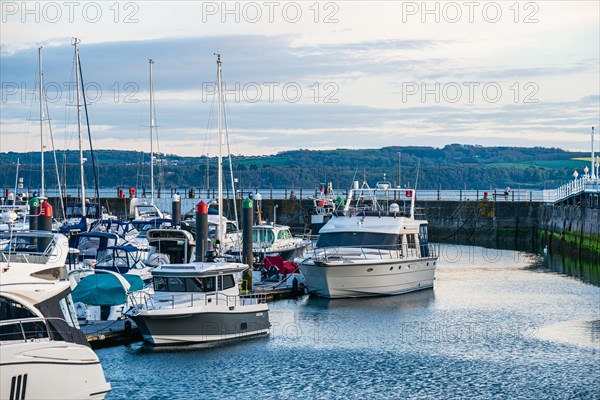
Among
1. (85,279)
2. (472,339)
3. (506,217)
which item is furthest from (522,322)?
(506,217)

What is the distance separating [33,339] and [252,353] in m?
10.5

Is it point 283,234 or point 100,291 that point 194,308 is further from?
point 283,234

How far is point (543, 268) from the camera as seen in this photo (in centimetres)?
5025

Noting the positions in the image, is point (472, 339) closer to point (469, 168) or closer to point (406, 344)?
point (406, 344)

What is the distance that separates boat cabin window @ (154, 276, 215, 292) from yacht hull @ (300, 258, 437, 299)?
26.7 ft

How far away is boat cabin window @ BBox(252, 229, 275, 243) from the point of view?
4338 cm

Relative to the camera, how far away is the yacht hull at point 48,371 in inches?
614

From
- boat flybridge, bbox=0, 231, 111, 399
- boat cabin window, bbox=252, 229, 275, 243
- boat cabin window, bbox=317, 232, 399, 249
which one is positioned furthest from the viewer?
boat cabin window, bbox=252, 229, 275, 243

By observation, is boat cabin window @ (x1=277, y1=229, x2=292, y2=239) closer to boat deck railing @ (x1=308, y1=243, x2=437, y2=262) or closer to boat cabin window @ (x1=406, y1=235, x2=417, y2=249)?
boat deck railing @ (x1=308, y1=243, x2=437, y2=262)

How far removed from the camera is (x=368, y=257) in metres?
35.7

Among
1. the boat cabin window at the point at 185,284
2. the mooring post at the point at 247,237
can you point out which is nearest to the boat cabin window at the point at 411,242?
the mooring post at the point at 247,237

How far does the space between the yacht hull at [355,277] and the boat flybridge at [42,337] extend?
57.0 feet

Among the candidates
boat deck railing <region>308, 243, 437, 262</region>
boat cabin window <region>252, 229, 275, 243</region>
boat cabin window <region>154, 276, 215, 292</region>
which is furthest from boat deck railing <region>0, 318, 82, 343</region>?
boat cabin window <region>252, 229, 275, 243</region>

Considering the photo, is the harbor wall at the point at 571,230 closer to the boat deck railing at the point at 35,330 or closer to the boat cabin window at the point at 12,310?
the boat deck railing at the point at 35,330
